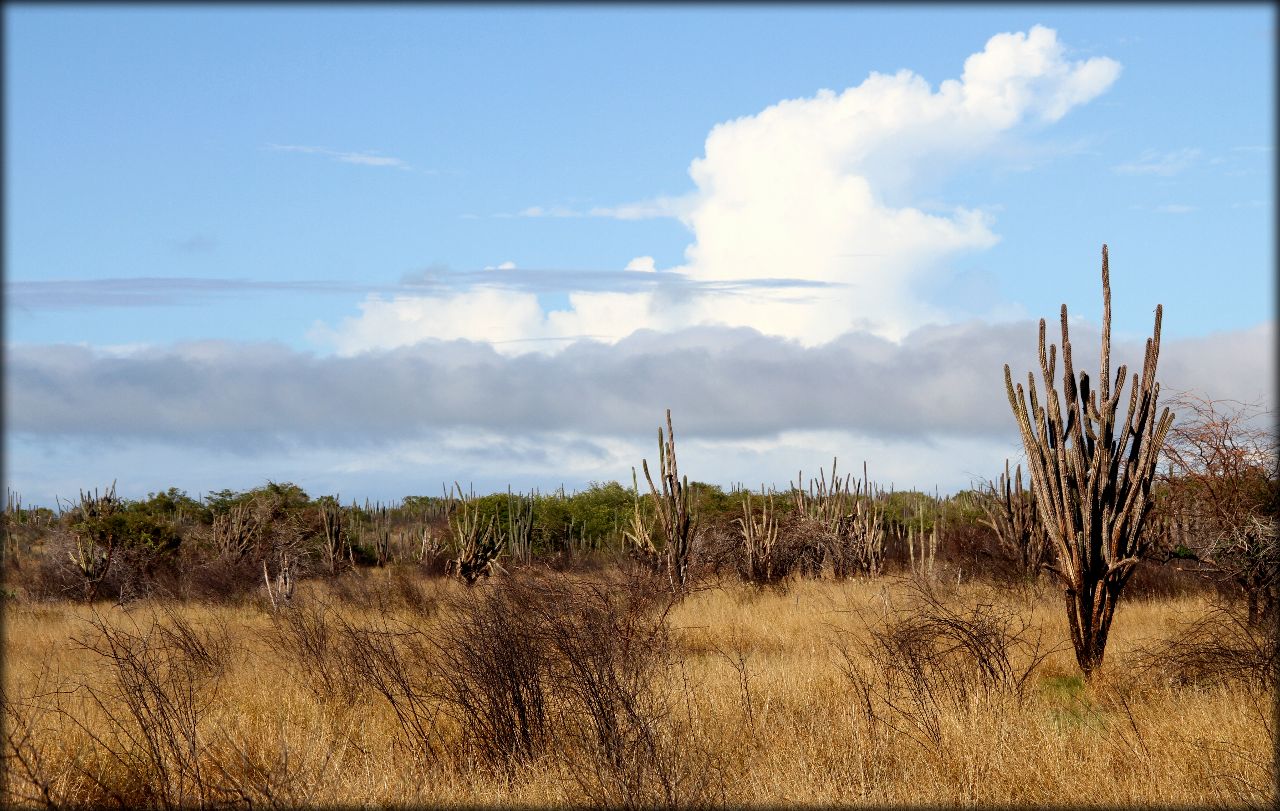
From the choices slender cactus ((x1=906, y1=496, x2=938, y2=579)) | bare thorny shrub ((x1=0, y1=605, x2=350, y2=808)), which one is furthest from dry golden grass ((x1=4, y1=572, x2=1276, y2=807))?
slender cactus ((x1=906, y1=496, x2=938, y2=579))

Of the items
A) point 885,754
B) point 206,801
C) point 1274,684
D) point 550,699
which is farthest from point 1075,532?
point 206,801

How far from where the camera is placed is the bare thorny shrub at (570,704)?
21.0ft

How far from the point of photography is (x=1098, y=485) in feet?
35.3

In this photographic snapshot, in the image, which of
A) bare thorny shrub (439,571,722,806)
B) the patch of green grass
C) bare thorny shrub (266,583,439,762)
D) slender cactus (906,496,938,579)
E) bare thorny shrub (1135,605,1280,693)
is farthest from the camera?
slender cactus (906,496,938,579)

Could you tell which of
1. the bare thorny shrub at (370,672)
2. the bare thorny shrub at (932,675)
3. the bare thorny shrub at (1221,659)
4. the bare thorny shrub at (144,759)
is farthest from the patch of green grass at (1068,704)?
the bare thorny shrub at (144,759)

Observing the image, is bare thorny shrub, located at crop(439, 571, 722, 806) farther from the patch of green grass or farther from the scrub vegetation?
the patch of green grass

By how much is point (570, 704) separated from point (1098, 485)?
609cm

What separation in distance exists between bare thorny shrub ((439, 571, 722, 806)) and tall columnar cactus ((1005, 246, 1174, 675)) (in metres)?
4.65

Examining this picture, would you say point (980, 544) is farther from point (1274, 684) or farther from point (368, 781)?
point (368, 781)

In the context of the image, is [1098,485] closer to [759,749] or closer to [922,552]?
[759,749]

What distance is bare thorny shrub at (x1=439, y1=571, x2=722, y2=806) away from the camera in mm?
6395

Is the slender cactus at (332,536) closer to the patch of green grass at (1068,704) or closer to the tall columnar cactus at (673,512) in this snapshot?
the tall columnar cactus at (673,512)

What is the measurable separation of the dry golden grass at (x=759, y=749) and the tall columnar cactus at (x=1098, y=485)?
0.71 m

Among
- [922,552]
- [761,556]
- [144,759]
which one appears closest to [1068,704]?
[144,759]
